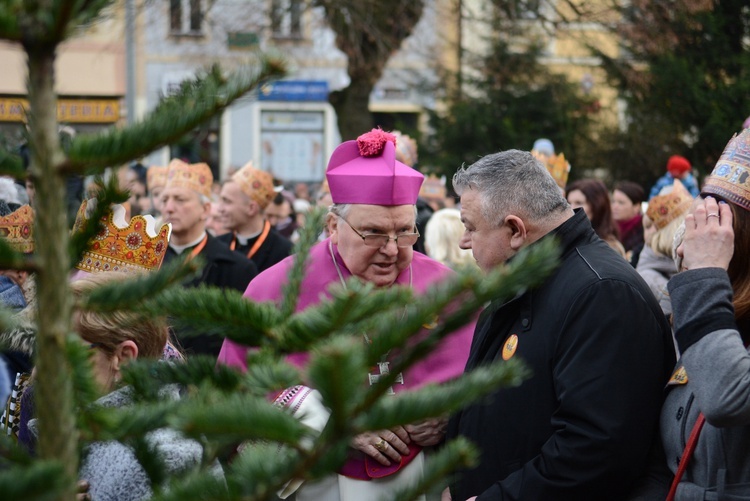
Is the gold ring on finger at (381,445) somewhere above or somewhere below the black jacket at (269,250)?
above

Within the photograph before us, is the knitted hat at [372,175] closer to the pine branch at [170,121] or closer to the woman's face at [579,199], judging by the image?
the pine branch at [170,121]

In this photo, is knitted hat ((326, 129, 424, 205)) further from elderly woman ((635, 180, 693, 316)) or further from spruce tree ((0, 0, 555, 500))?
spruce tree ((0, 0, 555, 500))

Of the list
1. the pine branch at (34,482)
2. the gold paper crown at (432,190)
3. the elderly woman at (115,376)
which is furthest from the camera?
the gold paper crown at (432,190)

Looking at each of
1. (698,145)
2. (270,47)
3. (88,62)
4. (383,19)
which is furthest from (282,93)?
(270,47)

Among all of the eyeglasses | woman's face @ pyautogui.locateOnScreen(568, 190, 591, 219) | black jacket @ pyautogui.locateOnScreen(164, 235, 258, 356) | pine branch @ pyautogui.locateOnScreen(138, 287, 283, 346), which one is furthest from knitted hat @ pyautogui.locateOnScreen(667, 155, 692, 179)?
pine branch @ pyautogui.locateOnScreen(138, 287, 283, 346)

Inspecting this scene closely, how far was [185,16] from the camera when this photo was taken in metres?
23.9

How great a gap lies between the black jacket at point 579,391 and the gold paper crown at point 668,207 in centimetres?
330

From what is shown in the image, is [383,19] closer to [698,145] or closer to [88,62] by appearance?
[698,145]

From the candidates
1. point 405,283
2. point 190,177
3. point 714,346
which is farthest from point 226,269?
point 714,346

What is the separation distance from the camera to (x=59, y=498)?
37.8 inches

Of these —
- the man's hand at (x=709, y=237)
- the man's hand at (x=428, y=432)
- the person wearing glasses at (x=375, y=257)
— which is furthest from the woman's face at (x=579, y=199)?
the man's hand at (x=709, y=237)

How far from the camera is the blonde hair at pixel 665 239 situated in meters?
5.98

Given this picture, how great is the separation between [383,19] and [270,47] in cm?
1597

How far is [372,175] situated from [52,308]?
2728mm
